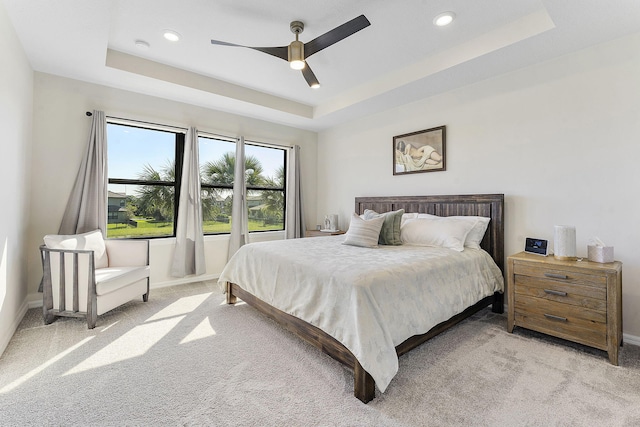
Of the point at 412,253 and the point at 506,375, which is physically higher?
the point at 412,253

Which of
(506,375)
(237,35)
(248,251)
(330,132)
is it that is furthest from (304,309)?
(330,132)

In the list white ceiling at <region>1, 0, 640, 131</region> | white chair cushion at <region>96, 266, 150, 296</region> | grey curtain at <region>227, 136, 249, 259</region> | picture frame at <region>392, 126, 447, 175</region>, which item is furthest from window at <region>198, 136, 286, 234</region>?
picture frame at <region>392, 126, 447, 175</region>

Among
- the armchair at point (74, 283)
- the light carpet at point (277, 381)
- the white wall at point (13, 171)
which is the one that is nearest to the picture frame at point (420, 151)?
the light carpet at point (277, 381)

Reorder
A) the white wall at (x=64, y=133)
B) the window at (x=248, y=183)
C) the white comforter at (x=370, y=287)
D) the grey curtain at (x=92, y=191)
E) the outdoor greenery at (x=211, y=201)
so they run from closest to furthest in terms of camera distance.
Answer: the white comforter at (x=370, y=287) → the white wall at (x=64, y=133) → the grey curtain at (x=92, y=191) → the outdoor greenery at (x=211, y=201) → the window at (x=248, y=183)

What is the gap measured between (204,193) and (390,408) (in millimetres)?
3808

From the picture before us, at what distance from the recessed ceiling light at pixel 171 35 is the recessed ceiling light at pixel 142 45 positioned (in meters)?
0.28

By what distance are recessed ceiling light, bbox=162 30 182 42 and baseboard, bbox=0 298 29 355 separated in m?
2.85

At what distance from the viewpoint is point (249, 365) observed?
203 cm

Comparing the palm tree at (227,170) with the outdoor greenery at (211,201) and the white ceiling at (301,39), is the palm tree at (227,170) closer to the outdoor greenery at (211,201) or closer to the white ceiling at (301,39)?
the outdoor greenery at (211,201)

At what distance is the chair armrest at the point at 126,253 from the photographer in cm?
323

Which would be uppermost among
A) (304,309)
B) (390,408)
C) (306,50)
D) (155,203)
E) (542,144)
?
(306,50)

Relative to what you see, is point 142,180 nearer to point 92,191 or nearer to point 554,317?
point 92,191

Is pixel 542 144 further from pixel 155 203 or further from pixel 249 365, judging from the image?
pixel 155 203

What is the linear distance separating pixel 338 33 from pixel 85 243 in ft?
10.4
